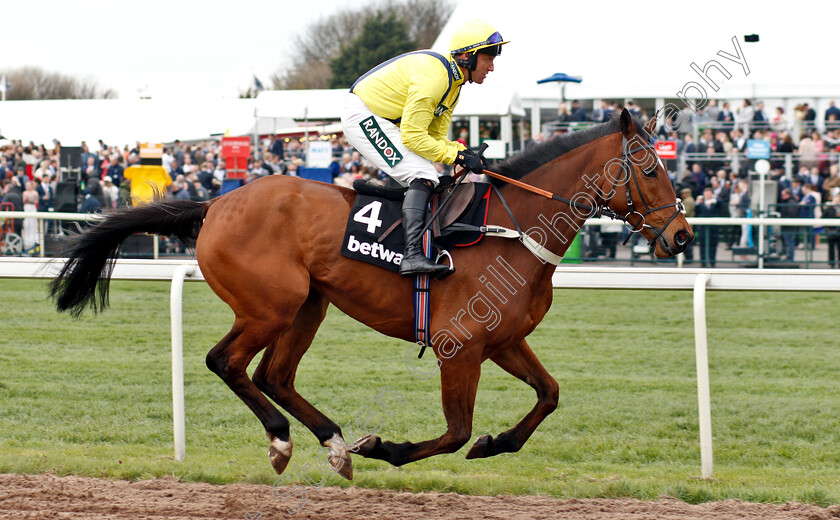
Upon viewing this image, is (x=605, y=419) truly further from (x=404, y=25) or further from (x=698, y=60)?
(x=404, y=25)

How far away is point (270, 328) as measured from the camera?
4.04 m

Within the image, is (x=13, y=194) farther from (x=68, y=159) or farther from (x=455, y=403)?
(x=455, y=403)

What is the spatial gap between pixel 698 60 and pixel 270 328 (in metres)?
14.2

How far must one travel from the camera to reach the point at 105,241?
14.5 ft

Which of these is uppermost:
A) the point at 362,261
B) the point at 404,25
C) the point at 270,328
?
the point at 404,25

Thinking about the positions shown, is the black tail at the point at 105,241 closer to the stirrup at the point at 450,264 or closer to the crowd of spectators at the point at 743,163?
the stirrup at the point at 450,264

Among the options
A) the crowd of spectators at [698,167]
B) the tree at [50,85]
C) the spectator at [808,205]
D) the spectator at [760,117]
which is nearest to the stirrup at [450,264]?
the crowd of spectators at [698,167]

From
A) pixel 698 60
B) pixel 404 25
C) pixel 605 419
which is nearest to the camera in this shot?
pixel 605 419

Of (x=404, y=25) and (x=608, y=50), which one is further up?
(x=404, y=25)

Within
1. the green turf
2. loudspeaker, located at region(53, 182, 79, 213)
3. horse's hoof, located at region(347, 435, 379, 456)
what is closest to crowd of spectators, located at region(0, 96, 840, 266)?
loudspeaker, located at region(53, 182, 79, 213)

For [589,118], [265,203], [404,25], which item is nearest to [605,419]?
[265,203]

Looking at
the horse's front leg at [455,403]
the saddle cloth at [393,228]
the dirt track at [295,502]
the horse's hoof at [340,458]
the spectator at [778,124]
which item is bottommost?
the dirt track at [295,502]

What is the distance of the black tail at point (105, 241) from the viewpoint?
436 centimetres

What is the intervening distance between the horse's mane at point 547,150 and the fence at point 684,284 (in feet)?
2.52
